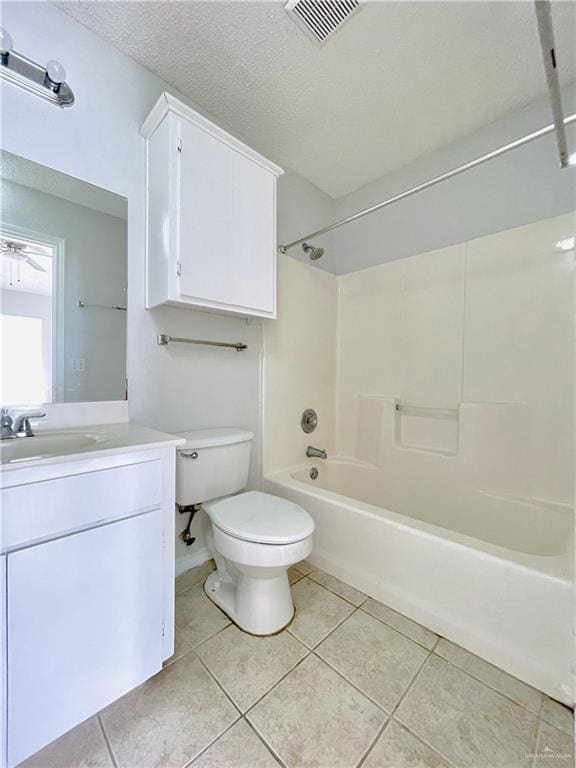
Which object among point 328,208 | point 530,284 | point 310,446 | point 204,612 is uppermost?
point 328,208

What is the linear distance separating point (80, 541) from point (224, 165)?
157 cm

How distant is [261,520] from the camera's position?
48.5 inches

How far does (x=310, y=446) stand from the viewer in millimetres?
2221

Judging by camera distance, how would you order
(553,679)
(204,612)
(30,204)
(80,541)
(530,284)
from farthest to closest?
1. (530,284)
2. (204,612)
3. (30,204)
4. (553,679)
5. (80,541)

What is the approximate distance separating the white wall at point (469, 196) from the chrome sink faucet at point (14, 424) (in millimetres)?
2187

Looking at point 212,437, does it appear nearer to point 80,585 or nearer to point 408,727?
point 80,585

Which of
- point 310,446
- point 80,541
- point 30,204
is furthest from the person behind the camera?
point 310,446

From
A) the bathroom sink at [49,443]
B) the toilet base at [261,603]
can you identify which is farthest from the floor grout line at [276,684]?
the bathroom sink at [49,443]

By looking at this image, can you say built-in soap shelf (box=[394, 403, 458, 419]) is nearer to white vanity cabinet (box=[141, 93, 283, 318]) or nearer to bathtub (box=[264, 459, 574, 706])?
bathtub (box=[264, 459, 574, 706])

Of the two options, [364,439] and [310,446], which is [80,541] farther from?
[364,439]

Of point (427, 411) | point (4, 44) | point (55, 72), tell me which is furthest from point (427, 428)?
point (4, 44)

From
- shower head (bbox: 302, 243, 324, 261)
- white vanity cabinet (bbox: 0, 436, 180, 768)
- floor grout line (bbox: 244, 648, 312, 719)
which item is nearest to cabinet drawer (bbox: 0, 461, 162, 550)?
white vanity cabinet (bbox: 0, 436, 180, 768)

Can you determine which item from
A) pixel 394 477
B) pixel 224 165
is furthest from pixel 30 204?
pixel 394 477

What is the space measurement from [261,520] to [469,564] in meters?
0.79
